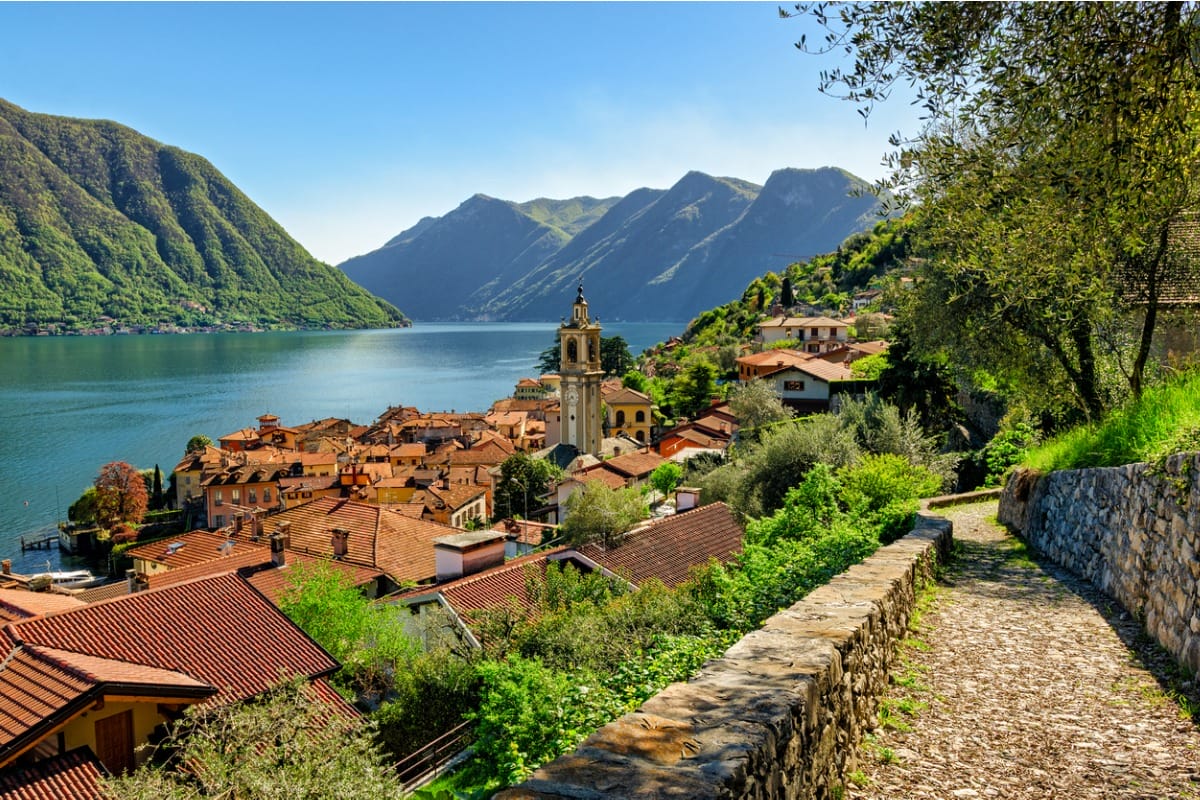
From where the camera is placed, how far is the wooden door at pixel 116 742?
426 inches

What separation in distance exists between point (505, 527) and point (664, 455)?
12.9 meters

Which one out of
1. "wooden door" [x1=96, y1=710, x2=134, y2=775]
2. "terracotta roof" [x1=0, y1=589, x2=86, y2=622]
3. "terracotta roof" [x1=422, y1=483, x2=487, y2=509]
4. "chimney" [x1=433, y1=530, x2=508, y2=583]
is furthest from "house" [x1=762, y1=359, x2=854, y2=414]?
"wooden door" [x1=96, y1=710, x2=134, y2=775]

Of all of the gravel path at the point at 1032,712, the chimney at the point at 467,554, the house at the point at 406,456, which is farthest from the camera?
the house at the point at 406,456

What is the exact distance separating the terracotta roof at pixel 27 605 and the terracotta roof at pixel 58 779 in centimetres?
522

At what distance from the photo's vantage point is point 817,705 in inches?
142

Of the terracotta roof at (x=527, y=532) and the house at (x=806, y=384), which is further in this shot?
the house at (x=806, y=384)

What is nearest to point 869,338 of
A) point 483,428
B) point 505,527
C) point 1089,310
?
point 483,428

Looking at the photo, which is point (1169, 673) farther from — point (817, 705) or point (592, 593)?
point (592, 593)

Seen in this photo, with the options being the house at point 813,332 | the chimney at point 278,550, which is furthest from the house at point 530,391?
the chimney at point 278,550

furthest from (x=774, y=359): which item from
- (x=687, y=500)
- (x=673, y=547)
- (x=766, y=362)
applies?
(x=673, y=547)

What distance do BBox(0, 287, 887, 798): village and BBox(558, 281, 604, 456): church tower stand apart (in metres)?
0.12

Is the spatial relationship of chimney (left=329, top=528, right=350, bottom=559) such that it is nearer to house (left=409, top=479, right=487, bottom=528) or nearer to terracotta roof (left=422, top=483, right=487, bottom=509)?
house (left=409, top=479, right=487, bottom=528)

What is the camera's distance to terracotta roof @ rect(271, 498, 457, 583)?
2408 cm

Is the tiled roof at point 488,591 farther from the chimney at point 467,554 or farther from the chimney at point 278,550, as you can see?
the chimney at point 278,550
